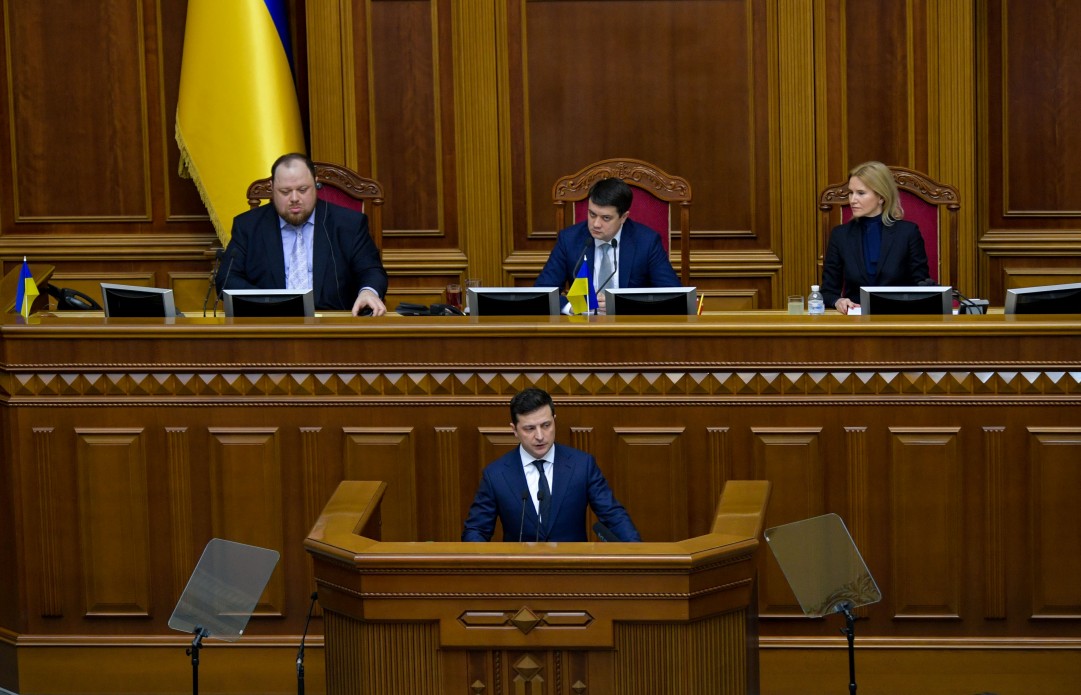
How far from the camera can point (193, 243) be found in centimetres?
795

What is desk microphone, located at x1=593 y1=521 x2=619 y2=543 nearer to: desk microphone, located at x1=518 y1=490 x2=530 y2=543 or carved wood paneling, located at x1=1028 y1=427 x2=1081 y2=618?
Result: desk microphone, located at x1=518 y1=490 x2=530 y2=543

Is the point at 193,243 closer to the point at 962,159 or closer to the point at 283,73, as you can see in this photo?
the point at 283,73

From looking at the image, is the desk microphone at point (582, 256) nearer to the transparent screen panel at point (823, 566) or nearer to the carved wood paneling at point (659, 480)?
the carved wood paneling at point (659, 480)

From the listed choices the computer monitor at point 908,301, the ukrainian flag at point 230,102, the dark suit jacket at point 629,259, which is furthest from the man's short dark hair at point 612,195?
the ukrainian flag at point 230,102

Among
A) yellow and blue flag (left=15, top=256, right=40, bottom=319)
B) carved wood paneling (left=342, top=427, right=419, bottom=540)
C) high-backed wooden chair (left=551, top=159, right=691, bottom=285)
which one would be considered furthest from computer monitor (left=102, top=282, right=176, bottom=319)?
high-backed wooden chair (left=551, top=159, right=691, bottom=285)

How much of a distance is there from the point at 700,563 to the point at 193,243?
18.1 feet

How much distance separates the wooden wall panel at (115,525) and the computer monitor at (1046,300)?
2.77 meters

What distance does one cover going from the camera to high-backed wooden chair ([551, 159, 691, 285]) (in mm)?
6371

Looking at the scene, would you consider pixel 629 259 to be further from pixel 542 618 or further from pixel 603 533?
pixel 542 618

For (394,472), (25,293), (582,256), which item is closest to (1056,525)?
(394,472)

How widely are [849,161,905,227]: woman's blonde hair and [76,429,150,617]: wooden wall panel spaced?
3.01 metres

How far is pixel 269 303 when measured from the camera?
195 inches

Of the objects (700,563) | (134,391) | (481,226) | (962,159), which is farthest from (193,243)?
(700,563)

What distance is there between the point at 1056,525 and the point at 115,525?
2881 millimetres
